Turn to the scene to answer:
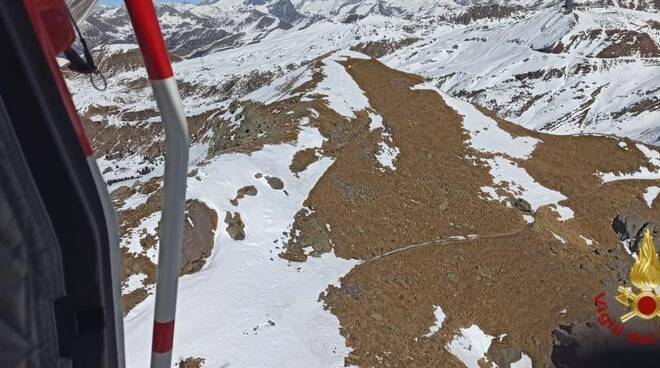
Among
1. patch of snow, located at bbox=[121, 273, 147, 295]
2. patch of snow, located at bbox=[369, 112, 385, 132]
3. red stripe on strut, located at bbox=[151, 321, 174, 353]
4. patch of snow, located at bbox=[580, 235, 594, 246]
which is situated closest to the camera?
red stripe on strut, located at bbox=[151, 321, 174, 353]

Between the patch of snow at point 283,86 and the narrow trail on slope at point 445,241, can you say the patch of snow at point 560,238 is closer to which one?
the narrow trail on slope at point 445,241

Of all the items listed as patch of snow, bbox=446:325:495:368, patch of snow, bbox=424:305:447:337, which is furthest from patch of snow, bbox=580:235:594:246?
patch of snow, bbox=424:305:447:337

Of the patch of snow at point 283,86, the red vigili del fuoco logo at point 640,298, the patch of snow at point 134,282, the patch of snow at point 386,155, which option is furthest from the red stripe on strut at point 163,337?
the patch of snow at point 283,86

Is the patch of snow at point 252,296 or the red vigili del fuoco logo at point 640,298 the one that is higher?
the patch of snow at point 252,296

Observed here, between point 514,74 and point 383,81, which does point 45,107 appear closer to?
point 383,81

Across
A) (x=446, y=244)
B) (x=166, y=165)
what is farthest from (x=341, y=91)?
(x=166, y=165)

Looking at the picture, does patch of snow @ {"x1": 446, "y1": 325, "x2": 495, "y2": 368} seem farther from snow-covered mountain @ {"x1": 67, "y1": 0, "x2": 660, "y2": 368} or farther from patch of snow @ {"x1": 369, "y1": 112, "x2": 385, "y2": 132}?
patch of snow @ {"x1": 369, "y1": 112, "x2": 385, "y2": 132}
